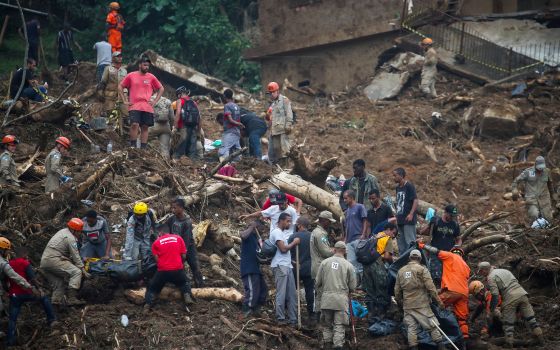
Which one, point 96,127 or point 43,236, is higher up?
point 96,127

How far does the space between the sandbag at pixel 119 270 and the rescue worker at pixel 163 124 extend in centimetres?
525

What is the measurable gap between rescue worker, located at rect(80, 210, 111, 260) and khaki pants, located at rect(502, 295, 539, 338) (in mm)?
5957

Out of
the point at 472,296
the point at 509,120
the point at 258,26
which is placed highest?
the point at 258,26

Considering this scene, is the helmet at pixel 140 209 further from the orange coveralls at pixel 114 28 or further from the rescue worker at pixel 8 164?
the orange coveralls at pixel 114 28

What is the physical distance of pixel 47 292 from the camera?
45.3 feet

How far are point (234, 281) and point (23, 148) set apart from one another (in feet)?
20.6

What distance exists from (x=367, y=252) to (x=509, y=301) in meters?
2.14

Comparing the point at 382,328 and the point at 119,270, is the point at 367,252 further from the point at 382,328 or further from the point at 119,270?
the point at 119,270

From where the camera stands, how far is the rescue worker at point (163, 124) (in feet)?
61.8

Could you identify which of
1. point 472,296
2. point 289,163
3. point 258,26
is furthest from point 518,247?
point 258,26

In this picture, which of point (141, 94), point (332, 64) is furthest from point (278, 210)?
point (332, 64)

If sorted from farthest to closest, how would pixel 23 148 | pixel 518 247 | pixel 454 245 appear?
1. pixel 23 148
2. pixel 518 247
3. pixel 454 245

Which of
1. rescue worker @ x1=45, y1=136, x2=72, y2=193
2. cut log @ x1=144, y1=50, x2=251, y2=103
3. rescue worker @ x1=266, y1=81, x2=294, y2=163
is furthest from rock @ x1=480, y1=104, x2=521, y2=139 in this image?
rescue worker @ x1=45, y1=136, x2=72, y2=193

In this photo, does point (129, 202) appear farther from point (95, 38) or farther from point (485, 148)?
point (95, 38)
